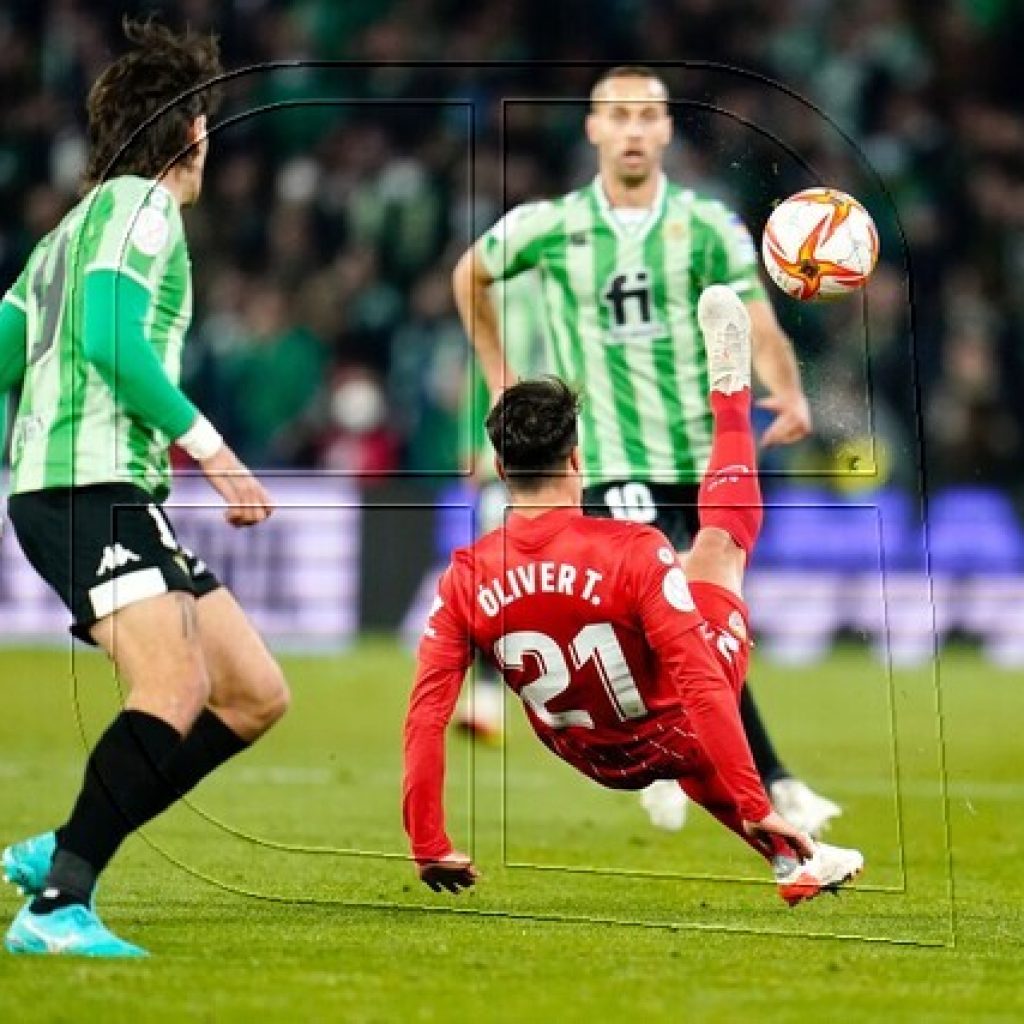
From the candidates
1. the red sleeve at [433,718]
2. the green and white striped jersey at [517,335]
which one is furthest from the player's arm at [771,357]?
the red sleeve at [433,718]

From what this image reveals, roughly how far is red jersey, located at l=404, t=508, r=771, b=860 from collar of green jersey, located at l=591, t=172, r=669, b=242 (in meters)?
2.59

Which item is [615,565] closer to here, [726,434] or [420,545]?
[726,434]

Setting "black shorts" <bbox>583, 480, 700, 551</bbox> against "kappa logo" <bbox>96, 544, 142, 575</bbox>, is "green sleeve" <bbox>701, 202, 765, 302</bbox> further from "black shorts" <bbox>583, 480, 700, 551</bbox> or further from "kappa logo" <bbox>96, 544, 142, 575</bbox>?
"kappa logo" <bbox>96, 544, 142, 575</bbox>

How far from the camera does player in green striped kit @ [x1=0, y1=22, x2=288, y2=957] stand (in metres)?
6.15

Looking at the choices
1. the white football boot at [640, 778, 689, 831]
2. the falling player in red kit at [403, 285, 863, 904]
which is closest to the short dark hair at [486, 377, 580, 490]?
the falling player in red kit at [403, 285, 863, 904]

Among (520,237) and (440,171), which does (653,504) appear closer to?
(520,237)

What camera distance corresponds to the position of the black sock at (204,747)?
6.73 metres

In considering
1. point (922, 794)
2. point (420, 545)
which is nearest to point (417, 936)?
point (922, 794)

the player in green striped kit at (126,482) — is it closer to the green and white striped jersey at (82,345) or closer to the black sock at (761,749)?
the green and white striped jersey at (82,345)

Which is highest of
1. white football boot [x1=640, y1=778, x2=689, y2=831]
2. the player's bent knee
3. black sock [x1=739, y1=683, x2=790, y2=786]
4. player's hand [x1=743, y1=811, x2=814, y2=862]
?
the player's bent knee

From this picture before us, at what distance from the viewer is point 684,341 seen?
902cm

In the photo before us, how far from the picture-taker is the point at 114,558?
20.5ft

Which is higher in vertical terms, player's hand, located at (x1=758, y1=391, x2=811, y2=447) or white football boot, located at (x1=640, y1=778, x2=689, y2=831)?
player's hand, located at (x1=758, y1=391, x2=811, y2=447)

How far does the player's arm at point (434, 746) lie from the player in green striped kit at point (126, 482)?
512mm
